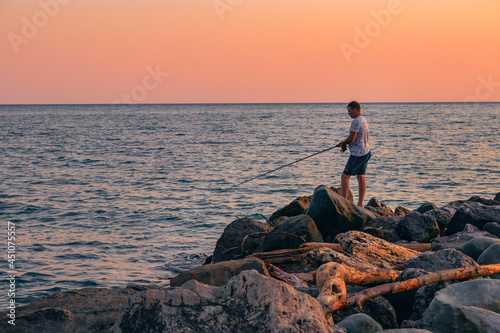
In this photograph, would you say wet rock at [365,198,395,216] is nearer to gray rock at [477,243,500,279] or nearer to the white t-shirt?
the white t-shirt

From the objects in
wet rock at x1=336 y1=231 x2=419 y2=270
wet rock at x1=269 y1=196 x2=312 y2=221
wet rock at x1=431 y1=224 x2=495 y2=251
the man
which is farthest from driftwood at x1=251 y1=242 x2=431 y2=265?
the man

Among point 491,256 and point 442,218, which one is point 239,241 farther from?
point 491,256

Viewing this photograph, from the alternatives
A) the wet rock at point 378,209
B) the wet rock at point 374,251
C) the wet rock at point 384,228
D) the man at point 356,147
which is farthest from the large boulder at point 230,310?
the wet rock at point 378,209

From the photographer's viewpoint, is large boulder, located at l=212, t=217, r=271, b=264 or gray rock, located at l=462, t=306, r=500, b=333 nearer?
gray rock, located at l=462, t=306, r=500, b=333

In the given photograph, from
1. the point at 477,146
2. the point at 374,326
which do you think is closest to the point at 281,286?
the point at 374,326

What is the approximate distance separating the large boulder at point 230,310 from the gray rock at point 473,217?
5.37m

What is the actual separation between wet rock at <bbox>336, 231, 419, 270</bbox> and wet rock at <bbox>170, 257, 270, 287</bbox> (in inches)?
45.8

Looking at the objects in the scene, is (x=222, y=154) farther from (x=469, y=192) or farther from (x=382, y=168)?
(x=469, y=192)

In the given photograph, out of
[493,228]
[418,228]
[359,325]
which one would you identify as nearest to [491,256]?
[359,325]

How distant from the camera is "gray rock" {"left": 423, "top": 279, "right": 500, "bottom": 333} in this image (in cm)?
332

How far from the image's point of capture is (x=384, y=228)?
7430 millimetres

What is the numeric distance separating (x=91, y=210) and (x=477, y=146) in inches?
1077

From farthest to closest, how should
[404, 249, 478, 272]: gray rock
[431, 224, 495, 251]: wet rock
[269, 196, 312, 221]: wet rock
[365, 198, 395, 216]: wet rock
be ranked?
[365, 198, 395, 216]: wet rock → [269, 196, 312, 221]: wet rock → [431, 224, 495, 251]: wet rock → [404, 249, 478, 272]: gray rock

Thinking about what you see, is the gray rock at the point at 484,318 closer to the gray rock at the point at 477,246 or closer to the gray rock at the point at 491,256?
the gray rock at the point at 491,256
